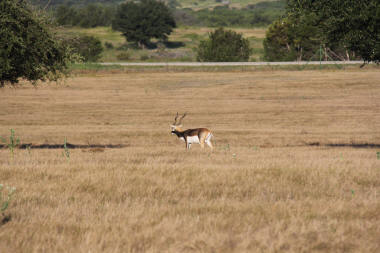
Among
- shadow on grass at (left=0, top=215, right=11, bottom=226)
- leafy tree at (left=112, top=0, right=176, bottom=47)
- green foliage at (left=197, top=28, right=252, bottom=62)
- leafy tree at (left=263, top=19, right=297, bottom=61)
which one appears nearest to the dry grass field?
shadow on grass at (left=0, top=215, right=11, bottom=226)

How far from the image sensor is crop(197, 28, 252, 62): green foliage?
91.1m

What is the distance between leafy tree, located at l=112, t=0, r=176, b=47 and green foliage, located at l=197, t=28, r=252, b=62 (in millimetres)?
38604

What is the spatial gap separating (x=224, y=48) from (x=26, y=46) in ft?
240

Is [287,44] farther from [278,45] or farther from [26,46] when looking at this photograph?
[26,46]

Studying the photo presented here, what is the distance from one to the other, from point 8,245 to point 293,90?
52210mm

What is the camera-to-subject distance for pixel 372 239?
7090 mm

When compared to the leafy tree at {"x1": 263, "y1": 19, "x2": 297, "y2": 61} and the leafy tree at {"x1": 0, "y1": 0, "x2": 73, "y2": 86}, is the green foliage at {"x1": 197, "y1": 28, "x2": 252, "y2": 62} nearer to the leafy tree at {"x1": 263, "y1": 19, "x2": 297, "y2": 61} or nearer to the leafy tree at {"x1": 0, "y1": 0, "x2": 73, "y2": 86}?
the leafy tree at {"x1": 263, "y1": 19, "x2": 297, "y2": 61}

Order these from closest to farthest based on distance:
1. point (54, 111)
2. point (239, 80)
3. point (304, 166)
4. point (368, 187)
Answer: point (368, 187), point (304, 166), point (54, 111), point (239, 80)

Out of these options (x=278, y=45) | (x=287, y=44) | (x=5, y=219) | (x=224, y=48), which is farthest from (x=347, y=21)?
(x=278, y=45)

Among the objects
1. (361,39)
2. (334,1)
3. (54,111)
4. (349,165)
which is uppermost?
(334,1)

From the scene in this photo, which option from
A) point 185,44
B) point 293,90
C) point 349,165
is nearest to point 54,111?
point 293,90

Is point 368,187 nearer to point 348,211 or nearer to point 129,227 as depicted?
point 348,211

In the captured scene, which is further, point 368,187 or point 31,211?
point 368,187

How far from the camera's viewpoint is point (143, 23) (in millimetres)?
129375
